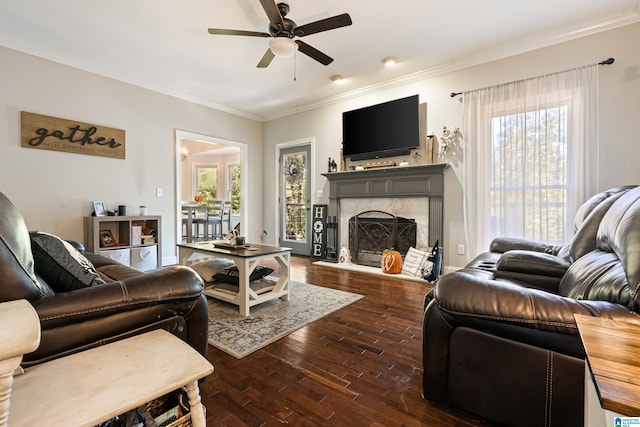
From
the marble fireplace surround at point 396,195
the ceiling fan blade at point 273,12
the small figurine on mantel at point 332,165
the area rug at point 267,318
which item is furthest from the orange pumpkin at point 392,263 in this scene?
the ceiling fan blade at point 273,12

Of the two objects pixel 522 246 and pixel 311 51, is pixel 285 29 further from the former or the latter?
pixel 522 246

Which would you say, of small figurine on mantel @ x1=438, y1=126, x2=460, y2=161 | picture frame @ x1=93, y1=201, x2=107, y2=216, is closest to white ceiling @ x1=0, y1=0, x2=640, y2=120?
small figurine on mantel @ x1=438, y1=126, x2=460, y2=161

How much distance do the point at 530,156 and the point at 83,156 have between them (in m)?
5.53

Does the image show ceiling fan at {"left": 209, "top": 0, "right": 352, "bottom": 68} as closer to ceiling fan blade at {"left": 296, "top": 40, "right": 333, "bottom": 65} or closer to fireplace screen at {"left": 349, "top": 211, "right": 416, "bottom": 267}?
ceiling fan blade at {"left": 296, "top": 40, "right": 333, "bottom": 65}

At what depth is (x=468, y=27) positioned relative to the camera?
10.0 ft

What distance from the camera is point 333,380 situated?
157 centimetres

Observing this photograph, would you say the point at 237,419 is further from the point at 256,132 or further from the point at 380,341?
the point at 256,132

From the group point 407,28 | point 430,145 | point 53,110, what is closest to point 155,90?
point 53,110

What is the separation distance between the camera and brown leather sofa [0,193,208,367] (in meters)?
0.96

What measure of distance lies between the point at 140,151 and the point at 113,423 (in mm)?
4227

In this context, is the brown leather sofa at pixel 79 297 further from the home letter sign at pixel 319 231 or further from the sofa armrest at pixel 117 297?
the home letter sign at pixel 319 231

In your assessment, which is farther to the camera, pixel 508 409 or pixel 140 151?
pixel 140 151

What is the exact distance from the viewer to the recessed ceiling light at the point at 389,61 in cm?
368

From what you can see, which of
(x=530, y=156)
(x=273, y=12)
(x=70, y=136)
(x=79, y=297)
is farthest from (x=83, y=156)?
(x=530, y=156)
